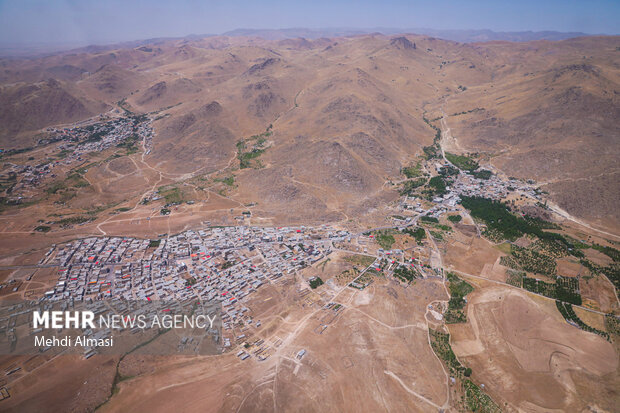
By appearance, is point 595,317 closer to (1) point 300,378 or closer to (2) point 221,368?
(1) point 300,378

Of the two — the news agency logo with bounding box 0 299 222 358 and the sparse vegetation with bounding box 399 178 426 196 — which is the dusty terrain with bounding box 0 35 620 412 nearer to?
the news agency logo with bounding box 0 299 222 358

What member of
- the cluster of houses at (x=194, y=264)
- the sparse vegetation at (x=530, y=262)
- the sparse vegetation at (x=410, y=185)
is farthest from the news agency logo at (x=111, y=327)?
the sparse vegetation at (x=410, y=185)

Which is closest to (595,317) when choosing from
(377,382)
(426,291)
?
(426,291)

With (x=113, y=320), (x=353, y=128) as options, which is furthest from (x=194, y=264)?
(x=353, y=128)

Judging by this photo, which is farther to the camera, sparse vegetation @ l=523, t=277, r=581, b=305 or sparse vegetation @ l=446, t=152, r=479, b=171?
sparse vegetation @ l=446, t=152, r=479, b=171

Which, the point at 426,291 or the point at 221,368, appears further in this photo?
→ the point at 426,291

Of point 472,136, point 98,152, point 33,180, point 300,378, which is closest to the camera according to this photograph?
point 300,378

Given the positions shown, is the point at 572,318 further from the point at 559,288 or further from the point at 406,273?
the point at 406,273

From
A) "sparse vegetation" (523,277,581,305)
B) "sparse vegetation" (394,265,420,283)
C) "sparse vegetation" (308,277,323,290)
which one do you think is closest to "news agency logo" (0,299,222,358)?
"sparse vegetation" (308,277,323,290)
